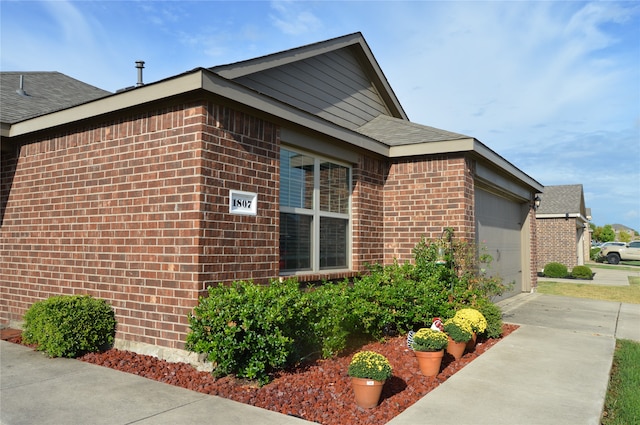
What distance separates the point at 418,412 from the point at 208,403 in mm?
1876

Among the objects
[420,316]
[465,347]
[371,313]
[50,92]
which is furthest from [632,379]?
[50,92]

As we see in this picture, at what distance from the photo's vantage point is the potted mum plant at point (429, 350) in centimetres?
538

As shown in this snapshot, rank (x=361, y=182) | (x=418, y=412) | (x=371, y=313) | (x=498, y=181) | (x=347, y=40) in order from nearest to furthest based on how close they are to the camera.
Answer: (x=418, y=412)
(x=371, y=313)
(x=361, y=182)
(x=347, y=40)
(x=498, y=181)

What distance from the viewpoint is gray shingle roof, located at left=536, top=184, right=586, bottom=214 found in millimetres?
24219

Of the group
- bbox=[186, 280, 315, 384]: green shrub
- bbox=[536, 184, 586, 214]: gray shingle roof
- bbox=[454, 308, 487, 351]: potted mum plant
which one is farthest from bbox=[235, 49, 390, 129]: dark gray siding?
bbox=[536, 184, 586, 214]: gray shingle roof

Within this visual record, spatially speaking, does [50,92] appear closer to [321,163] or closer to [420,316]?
[321,163]

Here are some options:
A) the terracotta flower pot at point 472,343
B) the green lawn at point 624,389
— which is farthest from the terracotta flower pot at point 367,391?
the terracotta flower pot at point 472,343

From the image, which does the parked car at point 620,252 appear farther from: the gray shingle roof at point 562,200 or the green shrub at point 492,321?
the green shrub at point 492,321

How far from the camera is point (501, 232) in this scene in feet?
38.6

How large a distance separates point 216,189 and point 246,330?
176 centimetres

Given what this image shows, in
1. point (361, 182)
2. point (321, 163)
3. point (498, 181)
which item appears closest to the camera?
point (321, 163)

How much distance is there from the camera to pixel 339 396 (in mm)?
4648

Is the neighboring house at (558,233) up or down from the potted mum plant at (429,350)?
up

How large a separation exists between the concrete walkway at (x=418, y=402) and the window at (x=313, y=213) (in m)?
2.81
